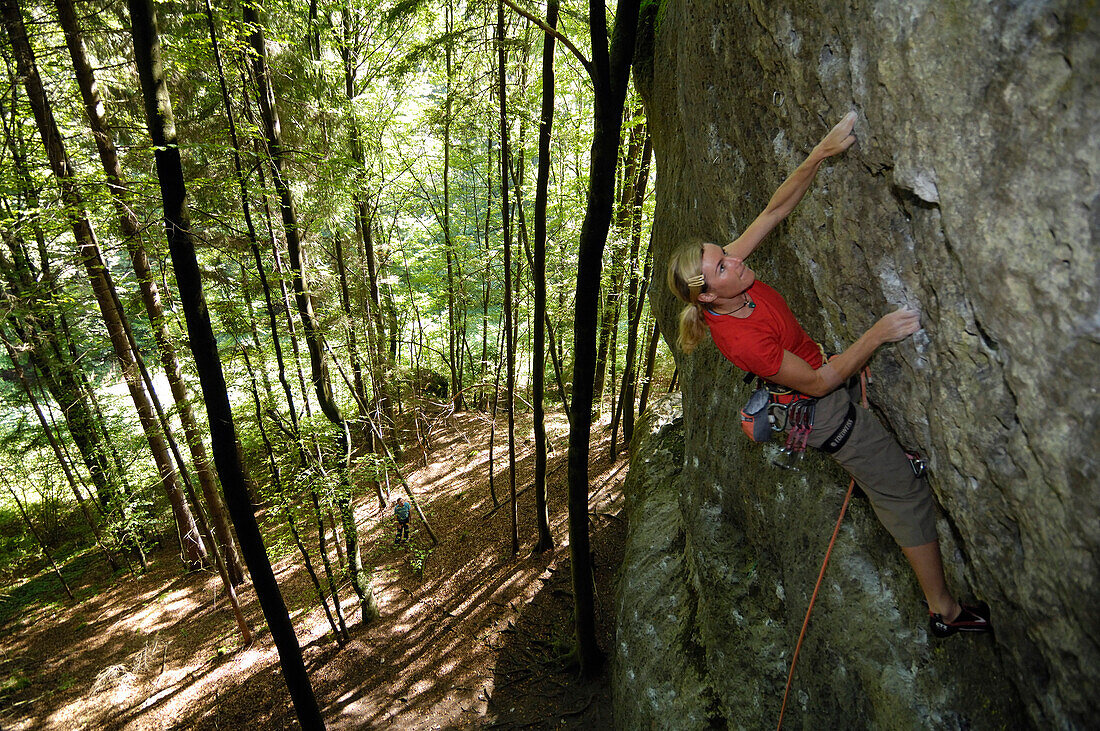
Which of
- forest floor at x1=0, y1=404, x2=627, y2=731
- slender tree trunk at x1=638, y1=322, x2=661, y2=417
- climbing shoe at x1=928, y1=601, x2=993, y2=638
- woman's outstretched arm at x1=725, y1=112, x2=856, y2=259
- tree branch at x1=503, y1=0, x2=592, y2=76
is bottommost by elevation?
forest floor at x1=0, y1=404, x2=627, y2=731

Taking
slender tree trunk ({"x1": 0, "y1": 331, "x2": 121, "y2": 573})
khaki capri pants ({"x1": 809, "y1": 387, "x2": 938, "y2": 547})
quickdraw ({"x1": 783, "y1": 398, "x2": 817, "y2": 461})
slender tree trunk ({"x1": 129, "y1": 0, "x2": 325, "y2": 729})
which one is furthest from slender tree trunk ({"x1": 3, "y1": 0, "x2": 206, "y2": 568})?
khaki capri pants ({"x1": 809, "y1": 387, "x2": 938, "y2": 547})

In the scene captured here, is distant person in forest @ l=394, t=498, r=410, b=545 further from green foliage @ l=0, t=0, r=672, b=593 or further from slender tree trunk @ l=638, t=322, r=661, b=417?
slender tree trunk @ l=638, t=322, r=661, b=417

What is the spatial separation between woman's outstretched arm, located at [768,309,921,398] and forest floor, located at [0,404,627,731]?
6.07 metres

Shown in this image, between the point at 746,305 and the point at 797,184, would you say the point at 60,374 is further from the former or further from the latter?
the point at 797,184

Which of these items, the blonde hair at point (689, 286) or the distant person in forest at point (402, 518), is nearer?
the blonde hair at point (689, 286)

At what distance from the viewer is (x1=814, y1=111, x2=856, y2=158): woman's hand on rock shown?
2.52 metres

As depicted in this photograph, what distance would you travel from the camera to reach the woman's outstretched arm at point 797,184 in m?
2.54

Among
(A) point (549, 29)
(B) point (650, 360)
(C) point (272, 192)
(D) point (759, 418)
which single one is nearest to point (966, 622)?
(D) point (759, 418)

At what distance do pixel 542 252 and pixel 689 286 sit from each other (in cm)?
490

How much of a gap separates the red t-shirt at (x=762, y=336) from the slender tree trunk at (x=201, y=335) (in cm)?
513

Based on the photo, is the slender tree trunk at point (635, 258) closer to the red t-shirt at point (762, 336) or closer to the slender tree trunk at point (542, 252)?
the slender tree trunk at point (542, 252)

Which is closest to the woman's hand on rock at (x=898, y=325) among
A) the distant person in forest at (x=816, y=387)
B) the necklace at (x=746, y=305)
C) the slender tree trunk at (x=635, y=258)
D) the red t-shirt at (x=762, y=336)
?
the distant person in forest at (x=816, y=387)

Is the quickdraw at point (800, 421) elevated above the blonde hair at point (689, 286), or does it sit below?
below

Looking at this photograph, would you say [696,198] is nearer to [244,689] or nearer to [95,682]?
[244,689]
